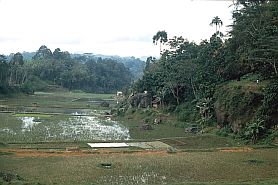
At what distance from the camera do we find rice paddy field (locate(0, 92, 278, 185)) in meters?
14.6

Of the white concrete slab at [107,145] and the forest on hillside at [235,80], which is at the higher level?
the forest on hillside at [235,80]

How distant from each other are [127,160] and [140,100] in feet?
93.7

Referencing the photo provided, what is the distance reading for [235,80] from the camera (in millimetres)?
33625

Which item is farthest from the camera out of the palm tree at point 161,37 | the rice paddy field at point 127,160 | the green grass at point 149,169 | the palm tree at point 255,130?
the palm tree at point 161,37

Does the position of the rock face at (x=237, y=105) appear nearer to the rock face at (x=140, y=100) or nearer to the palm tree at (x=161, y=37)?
the rock face at (x=140, y=100)

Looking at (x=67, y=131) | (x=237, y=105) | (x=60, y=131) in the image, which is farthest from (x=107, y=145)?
(x=237, y=105)

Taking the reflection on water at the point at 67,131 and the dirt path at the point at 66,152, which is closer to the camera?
the dirt path at the point at 66,152

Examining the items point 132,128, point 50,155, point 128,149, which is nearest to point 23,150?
point 50,155

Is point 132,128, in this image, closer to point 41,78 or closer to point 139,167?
point 139,167

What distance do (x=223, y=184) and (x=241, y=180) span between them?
138 centimetres

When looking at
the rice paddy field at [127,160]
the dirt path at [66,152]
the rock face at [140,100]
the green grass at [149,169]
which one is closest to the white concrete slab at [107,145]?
the rice paddy field at [127,160]

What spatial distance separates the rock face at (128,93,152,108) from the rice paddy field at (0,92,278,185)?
1646 cm

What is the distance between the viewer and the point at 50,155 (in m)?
19.3

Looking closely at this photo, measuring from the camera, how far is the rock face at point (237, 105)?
2730cm
